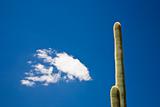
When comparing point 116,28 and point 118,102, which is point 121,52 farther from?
point 118,102

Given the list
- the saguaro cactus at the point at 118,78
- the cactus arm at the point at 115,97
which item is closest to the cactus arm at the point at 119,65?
the saguaro cactus at the point at 118,78

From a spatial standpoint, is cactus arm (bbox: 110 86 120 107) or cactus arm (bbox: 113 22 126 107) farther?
cactus arm (bbox: 113 22 126 107)

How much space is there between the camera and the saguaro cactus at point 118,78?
1357 cm

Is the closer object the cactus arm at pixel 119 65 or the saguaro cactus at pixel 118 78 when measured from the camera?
the saguaro cactus at pixel 118 78

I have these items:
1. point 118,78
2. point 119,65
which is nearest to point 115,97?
point 118,78

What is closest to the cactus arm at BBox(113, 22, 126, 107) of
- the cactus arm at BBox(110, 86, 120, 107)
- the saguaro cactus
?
the saguaro cactus

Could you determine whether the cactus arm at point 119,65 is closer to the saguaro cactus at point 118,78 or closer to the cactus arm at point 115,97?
the saguaro cactus at point 118,78

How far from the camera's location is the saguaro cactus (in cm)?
1357

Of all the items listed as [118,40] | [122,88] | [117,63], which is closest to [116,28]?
[118,40]

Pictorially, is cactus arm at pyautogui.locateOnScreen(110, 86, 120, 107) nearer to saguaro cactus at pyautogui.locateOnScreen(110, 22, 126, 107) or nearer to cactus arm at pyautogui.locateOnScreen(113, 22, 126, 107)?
saguaro cactus at pyautogui.locateOnScreen(110, 22, 126, 107)

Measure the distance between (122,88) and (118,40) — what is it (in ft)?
6.74

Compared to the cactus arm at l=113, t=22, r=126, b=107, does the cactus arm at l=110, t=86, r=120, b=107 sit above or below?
below

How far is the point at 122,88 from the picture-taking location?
14.3 metres

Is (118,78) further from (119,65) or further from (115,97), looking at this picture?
(115,97)
